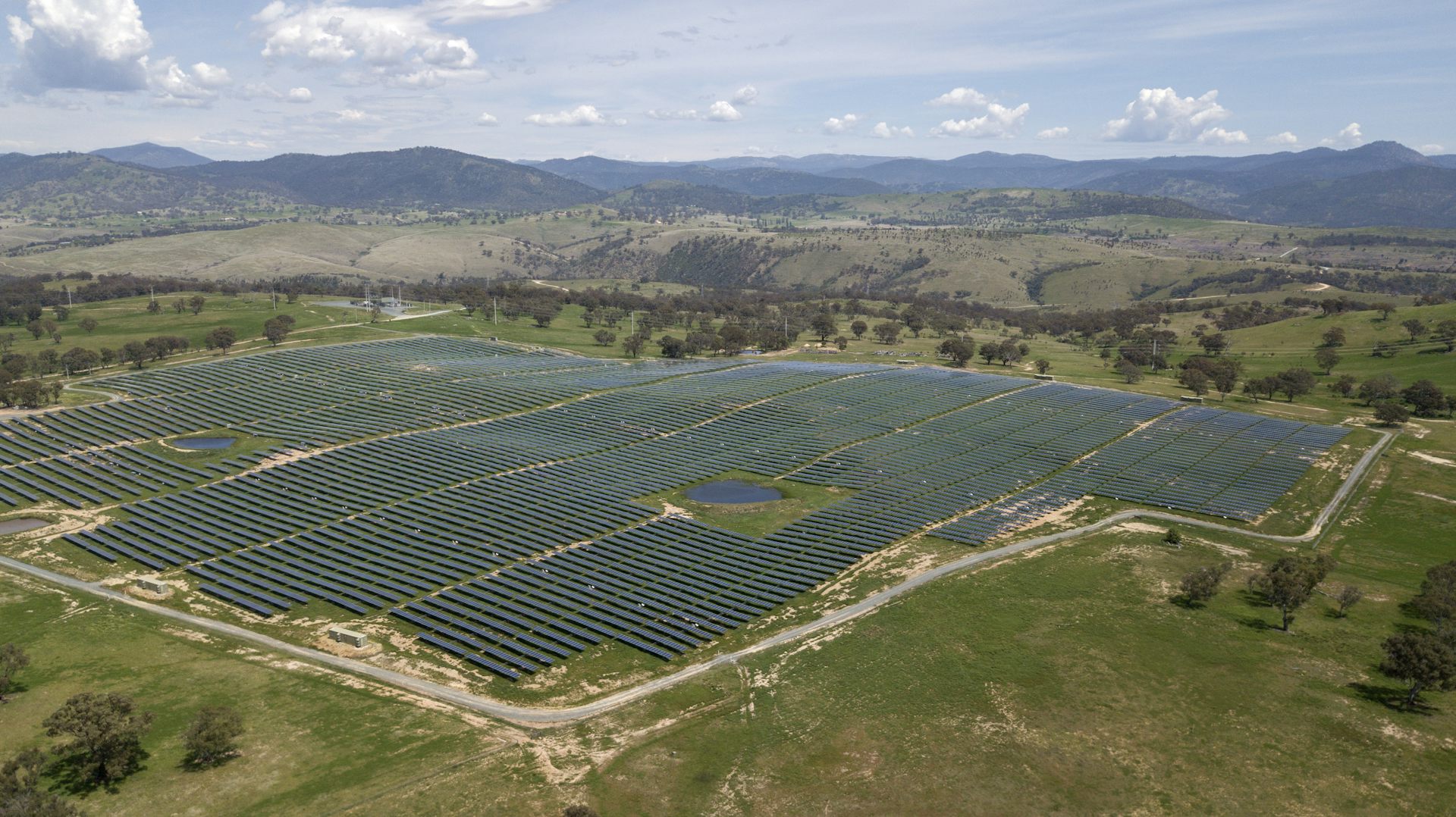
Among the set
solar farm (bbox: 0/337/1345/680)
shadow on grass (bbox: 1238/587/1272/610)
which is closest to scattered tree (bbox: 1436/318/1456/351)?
solar farm (bbox: 0/337/1345/680)

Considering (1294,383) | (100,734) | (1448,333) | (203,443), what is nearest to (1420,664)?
(100,734)

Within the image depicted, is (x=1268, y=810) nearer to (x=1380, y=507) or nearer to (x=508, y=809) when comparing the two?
(x=508, y=809)

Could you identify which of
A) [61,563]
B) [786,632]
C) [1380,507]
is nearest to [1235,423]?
[1380,507]

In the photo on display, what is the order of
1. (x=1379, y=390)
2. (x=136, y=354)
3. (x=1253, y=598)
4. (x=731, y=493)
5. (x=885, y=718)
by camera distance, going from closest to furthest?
(x=885, y=718)
(x=1253, y=598)
(x=731, y=493)
(x=1379, y=390)
(x=136, y=354)

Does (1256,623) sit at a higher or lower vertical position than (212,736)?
lower

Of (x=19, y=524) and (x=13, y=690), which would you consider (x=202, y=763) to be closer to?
(x=13, y=690)

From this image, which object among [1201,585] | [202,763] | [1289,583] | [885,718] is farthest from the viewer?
[1201,585]

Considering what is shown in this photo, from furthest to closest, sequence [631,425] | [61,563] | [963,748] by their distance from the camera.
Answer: [631,425] → [61,563] → [963,748]
